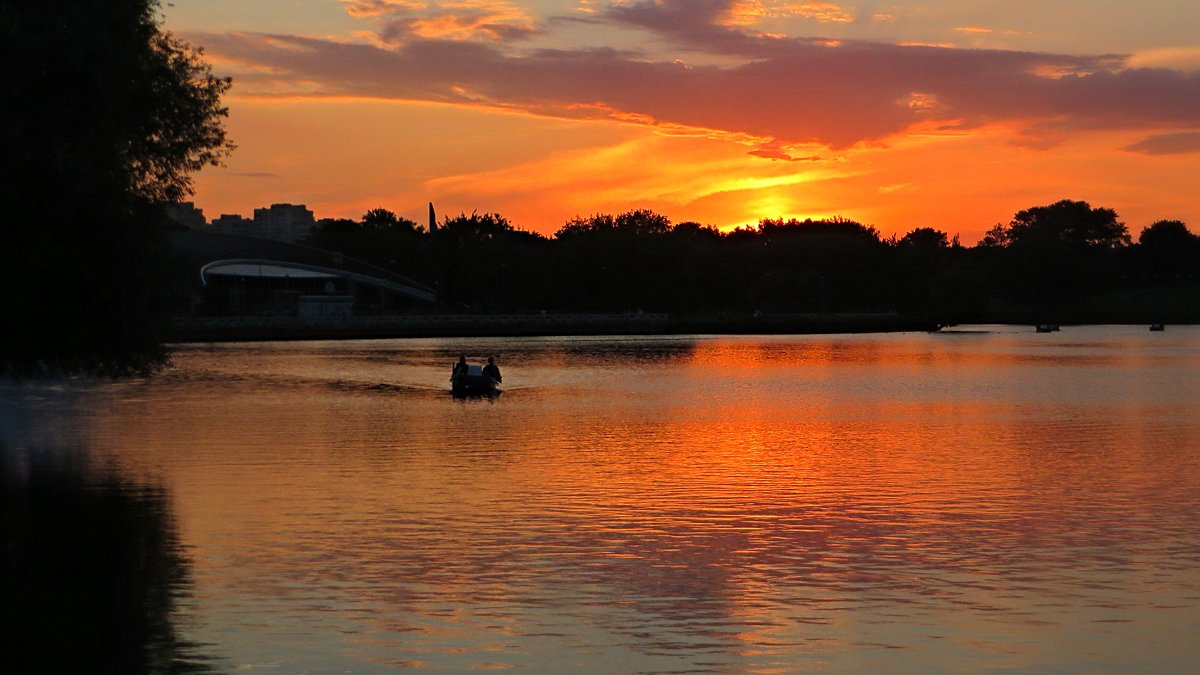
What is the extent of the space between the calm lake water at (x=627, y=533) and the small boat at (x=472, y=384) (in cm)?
849

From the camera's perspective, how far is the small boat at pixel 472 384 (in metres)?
78.8

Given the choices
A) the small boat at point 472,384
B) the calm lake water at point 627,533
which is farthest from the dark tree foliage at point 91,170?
the small boat at point 472,384

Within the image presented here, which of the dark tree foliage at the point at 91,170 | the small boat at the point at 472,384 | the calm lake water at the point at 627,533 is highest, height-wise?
the dark tree foliage at the point at 91,170


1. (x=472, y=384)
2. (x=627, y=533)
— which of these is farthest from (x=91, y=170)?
(x=472, y=384)

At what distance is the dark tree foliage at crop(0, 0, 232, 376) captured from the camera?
151 feet

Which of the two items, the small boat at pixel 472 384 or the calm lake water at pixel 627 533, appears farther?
the small boat at pixel 472 384

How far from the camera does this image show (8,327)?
51.3m

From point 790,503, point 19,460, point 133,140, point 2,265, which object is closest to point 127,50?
point 133,140

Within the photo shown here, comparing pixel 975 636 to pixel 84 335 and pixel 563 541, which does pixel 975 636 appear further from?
pixel 84 335

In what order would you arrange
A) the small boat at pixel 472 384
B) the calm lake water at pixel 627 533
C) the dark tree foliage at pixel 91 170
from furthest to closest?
the small boat at pixel 472 384 < the dark tree foliage at pixel 91 170 < the calm lake water at pixel 627 533

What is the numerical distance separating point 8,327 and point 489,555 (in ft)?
104

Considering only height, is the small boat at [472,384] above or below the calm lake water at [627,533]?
above

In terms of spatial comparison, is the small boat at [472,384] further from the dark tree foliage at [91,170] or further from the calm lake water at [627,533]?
the dark tree foliage at [91,170]

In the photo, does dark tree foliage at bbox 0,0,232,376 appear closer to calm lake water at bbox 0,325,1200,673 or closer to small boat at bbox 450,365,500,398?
calm lake water at bbox 0,325,1200,673
